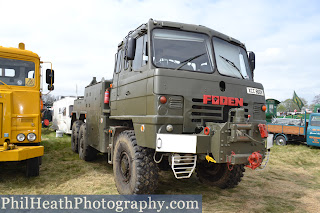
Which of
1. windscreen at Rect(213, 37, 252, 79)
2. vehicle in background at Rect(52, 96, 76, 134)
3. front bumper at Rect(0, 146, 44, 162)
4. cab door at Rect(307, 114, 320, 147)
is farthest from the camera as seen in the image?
vehicle in background at Rect(52, 96, 76, 134)

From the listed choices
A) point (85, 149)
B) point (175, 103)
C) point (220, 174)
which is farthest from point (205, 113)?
point (85, 149)

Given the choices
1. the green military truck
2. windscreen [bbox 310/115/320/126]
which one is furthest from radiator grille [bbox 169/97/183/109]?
windscreen [bbox 310/115/320/126]

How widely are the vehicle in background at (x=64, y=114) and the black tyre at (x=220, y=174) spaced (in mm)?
10582

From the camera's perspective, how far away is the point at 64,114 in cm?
1561

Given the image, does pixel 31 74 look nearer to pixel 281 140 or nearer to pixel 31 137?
pixel 31 137

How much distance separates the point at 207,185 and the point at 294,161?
5308 mm

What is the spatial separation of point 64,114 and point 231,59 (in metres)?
12.8

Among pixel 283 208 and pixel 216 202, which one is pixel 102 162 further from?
pixel 283 208

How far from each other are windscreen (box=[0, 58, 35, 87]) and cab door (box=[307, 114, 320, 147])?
11.9m

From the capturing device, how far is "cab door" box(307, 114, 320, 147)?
39.2 ft

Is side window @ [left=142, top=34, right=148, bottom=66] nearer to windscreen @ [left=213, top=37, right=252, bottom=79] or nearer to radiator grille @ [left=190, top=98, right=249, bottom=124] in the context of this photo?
radiator grille @ [left=190, top=98, right=249, bottom=124]

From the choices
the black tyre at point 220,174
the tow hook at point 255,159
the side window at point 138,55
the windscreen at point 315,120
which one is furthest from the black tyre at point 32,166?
the windscreen at point 315,120

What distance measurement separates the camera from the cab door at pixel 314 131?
→ 11961 millimetres

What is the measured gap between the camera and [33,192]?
4898mm
